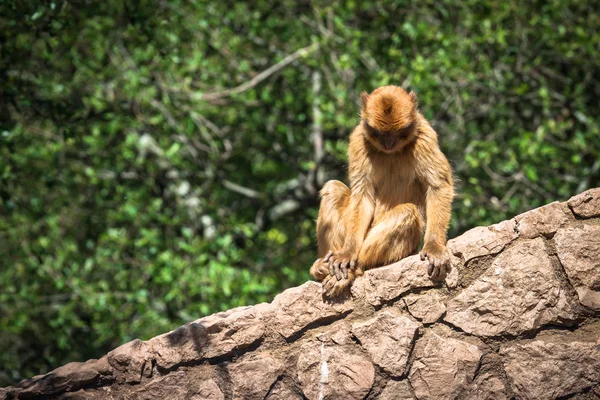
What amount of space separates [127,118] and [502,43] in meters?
4.24

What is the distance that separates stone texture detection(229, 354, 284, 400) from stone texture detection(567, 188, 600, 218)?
194 cm

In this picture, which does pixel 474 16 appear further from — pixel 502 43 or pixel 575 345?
pixel 575 345

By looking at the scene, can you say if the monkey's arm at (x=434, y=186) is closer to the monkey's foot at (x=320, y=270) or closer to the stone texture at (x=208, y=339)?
the monkey's foot at (x=320, y=270)

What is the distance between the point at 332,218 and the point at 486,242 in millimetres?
1320

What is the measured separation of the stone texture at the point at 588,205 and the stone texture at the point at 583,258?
0.24 ft

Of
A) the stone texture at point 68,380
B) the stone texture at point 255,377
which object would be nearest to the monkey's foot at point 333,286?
the stone texture at point 255,377

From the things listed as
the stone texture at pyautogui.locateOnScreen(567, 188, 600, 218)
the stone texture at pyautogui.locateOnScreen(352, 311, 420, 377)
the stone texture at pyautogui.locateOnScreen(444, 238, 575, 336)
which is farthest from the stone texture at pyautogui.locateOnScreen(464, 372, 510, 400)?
the stone texture at pyautogui.locateOnScreen(567, 188, 600, 218)

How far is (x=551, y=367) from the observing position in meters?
4.27

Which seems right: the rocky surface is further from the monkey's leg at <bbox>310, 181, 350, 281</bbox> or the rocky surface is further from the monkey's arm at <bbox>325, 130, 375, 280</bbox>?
the monkey's leg at <bbox>310, 181, 350, 281</bbox>

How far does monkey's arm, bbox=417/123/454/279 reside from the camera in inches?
198

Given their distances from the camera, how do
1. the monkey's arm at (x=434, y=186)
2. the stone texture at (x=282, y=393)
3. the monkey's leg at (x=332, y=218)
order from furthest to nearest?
the monkey's leg at (x=332, y=218), the monkey's arm at (x=434, y=186), the stone texture at (x=282, y=393)

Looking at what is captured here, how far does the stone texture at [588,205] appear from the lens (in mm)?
4422

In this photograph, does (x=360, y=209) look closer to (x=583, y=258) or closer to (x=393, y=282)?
(x=393, y=282)

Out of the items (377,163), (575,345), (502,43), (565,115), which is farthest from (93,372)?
(565,115)
